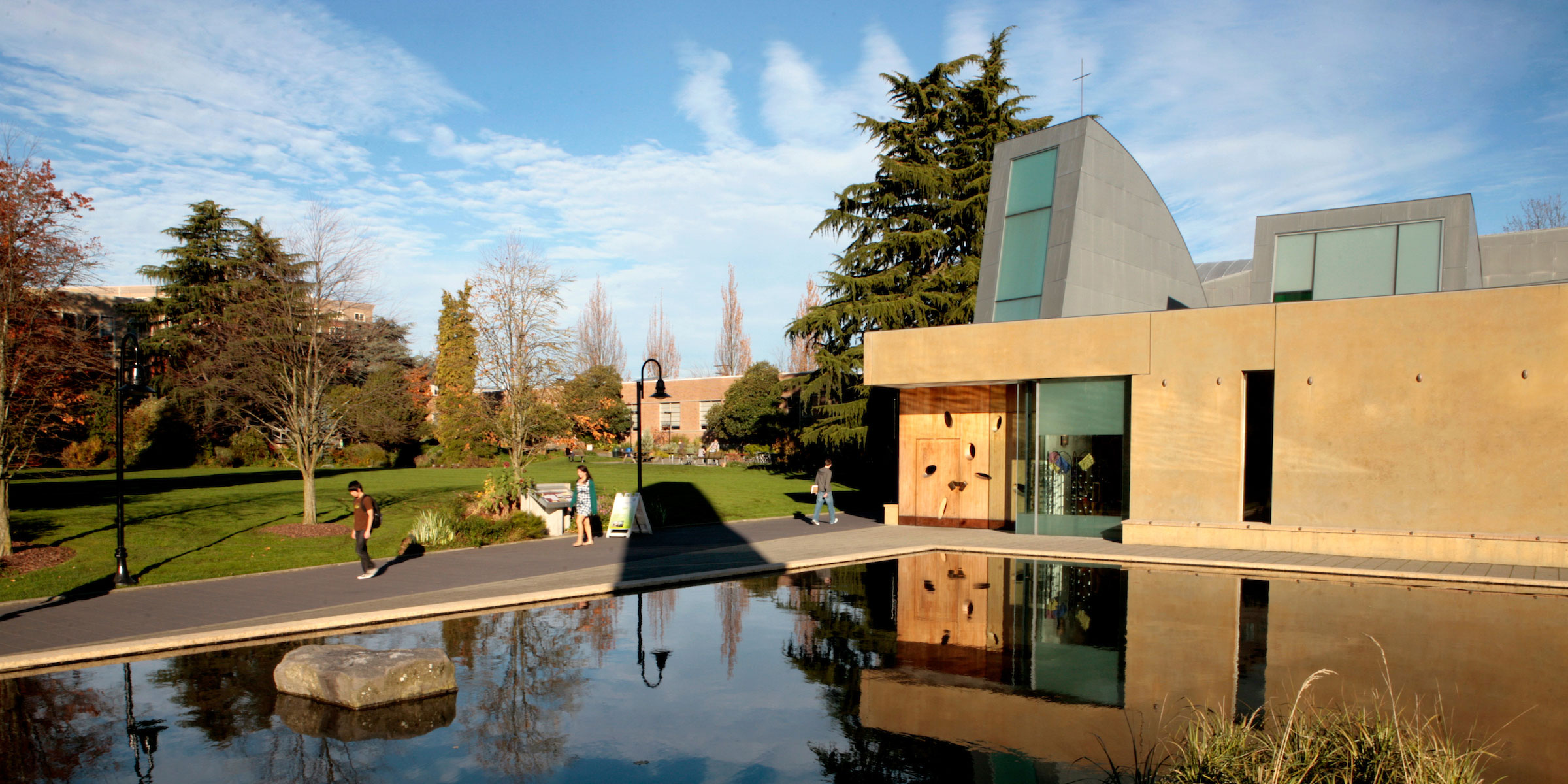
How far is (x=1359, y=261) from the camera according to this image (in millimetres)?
20766

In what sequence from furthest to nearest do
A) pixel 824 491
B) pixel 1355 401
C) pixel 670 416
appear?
pixel 670 416 → pixel 824 491 → pixel 1355 401

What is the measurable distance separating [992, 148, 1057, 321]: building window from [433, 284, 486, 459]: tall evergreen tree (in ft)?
85.8

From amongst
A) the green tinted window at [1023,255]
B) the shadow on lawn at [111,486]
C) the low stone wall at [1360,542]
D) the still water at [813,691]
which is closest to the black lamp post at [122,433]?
the still water at [813,691]

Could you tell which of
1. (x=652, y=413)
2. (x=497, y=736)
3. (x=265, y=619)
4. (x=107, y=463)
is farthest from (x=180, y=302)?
(x=497, y=736)

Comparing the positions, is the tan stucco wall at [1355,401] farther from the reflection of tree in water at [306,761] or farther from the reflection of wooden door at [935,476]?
the reflection of tree in water at [306,761]

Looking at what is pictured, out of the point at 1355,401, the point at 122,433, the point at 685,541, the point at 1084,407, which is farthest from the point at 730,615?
the point at 1355,401

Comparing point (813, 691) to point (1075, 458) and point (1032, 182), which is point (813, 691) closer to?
point (1075, 458)

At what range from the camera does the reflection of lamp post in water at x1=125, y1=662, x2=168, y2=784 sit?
6.39 metres

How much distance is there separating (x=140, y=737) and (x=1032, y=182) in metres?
21.2

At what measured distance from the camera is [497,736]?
704cm

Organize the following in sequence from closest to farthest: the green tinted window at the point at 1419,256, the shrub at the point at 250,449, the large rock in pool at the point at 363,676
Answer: the large rock in pool at the point at 363,676 < the green tinted window at the point at 1419,256 < the shrub at the point at 250,449

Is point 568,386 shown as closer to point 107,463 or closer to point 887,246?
point 887,246

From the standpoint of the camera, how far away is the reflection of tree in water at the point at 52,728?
641 cm

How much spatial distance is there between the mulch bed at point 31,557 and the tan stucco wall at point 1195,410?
19964 millimetres
